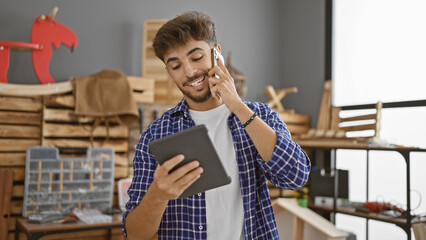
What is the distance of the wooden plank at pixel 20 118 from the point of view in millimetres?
2846

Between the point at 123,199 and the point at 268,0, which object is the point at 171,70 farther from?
the point at 268,0

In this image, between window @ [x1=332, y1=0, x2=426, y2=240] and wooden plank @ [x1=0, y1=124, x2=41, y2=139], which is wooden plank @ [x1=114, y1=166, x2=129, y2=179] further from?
window @ [x1=332, y1=0, x2=426, y2=240]

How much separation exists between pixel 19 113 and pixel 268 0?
9.94ft

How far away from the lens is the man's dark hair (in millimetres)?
1295

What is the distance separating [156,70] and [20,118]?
119 centimetres

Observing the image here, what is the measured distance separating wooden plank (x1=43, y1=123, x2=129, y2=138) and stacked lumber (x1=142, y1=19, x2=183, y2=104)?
50 centimetres

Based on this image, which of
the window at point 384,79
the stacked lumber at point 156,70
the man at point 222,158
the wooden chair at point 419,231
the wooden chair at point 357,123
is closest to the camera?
the man at point 222,158

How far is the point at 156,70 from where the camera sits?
3.54 metres

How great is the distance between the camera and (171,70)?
133 cm

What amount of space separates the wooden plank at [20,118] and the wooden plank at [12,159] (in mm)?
239

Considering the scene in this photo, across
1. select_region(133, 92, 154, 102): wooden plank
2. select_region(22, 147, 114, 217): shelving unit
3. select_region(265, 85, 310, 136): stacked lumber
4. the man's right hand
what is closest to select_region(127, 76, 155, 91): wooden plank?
select_region(133, 92, 154, 102): wooden plank

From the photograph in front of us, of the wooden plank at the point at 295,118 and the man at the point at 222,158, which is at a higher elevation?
the wooden plank at the point at 295,118

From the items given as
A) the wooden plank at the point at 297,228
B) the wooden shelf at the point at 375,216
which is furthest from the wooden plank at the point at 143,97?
the wooden shelf at the point at 375,216

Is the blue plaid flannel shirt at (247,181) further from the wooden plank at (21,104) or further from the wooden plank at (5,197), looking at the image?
the wooden plank at (21,104)
